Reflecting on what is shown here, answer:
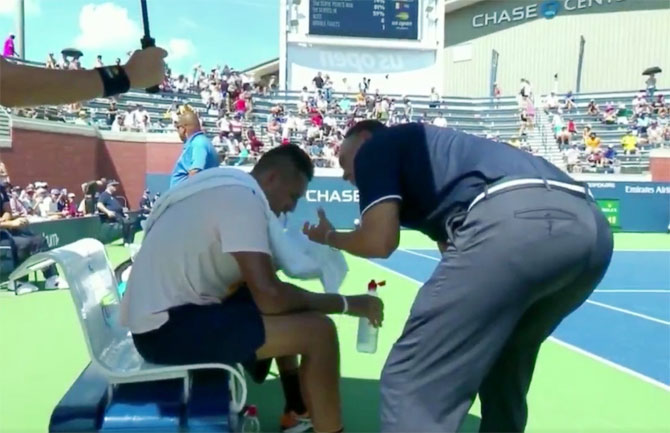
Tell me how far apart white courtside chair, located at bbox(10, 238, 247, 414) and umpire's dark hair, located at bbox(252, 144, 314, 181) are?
93 centimetres

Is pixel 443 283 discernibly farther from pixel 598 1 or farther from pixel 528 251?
pixel 598 1

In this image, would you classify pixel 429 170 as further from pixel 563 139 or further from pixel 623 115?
pixel 623 115

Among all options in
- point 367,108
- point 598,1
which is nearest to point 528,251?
point 367,108

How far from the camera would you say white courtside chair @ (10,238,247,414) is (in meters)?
3.20

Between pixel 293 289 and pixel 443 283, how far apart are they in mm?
893

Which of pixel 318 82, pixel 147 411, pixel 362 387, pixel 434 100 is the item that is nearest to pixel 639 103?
pixel 434 100

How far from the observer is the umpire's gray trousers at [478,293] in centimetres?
255

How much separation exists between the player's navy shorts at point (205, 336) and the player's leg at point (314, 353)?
2.8 inches

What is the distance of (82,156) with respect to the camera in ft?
80.2

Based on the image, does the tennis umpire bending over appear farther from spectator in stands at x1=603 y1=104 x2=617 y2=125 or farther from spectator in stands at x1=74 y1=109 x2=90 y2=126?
spectator in stands at x1=603 y1=104 x2=617 y2=125

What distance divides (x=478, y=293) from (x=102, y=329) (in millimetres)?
2042

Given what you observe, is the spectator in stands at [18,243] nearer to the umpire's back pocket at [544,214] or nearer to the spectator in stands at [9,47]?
the umpire's back pocket at [544,214]

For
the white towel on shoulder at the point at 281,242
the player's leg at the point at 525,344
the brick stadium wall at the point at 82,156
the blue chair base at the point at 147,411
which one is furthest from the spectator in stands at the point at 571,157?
the blue chair base at the point at 147,411

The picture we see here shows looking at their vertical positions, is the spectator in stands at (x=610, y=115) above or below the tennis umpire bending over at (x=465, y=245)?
above
